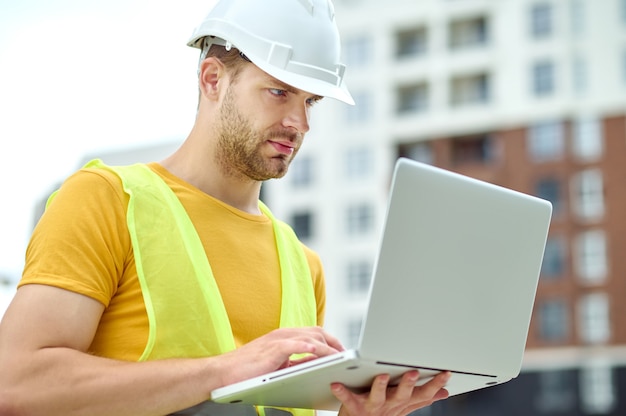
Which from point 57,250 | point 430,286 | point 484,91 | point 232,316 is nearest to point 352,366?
point 430,286

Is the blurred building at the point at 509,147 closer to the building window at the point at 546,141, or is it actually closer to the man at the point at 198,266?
the building window at the point at 546,141

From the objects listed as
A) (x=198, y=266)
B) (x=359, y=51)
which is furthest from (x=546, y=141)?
(x=198, y=266)

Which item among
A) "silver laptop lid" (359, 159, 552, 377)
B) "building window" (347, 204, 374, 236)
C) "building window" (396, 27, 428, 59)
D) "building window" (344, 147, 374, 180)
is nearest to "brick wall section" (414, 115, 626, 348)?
"building window" (347, 204, 374, 236)

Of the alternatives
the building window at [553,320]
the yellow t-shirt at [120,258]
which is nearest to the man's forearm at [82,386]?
the yellow t-shirt at [120,258]

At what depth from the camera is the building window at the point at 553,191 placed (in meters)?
29.2

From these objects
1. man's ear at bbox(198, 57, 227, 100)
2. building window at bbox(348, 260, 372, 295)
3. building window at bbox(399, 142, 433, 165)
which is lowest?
building window at bbox(348, 260, 372, 295)

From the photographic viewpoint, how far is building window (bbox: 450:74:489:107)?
100 ft

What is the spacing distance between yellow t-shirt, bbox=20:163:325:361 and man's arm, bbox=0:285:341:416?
53 millimetres

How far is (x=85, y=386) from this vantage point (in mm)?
1632

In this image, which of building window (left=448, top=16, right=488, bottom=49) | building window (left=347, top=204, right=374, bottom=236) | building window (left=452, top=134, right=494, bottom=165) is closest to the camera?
building window (left=448, top=16, right=488, bottom=49)

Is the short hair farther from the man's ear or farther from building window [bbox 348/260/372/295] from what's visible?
building window [bbox 348/260/372/295]

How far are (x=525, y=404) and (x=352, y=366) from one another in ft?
97.3

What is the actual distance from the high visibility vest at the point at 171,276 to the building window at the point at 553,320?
2836 centimetres

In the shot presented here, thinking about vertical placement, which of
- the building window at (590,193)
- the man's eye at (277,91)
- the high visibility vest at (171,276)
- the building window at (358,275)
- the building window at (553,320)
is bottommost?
the building window at (553,320)
